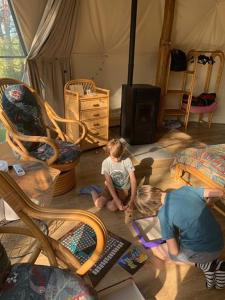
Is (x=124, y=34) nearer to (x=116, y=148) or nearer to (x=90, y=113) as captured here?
(x=90, y=113)

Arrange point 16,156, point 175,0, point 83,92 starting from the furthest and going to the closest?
point 175,0
point 83,92
point 16,156

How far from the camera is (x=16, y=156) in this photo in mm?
2186

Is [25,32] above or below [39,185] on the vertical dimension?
above

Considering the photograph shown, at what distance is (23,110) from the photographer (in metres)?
2.29

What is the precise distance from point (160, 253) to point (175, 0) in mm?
3534

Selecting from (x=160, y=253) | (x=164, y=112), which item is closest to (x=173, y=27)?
(x=164, y=112)

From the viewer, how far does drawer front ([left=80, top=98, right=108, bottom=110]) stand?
2.97m

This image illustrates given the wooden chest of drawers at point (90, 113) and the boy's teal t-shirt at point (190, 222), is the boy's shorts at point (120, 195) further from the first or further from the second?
the wooden chest of drawers at point (90, 113)

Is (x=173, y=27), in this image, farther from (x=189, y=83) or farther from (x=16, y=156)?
(x=16, y=156)

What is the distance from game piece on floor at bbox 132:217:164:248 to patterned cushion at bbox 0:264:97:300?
879 millimetres

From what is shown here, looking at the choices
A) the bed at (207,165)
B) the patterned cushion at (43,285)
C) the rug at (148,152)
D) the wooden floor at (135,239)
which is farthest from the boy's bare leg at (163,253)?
the rug at (148,152)

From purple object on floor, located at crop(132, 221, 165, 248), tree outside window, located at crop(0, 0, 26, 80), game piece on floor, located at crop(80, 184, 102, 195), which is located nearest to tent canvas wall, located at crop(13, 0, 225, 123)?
tree outside window, located at crop(0, 0, 26, 80)

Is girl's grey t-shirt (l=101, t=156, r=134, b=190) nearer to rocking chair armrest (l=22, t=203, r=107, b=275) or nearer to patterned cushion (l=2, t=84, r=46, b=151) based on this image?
patterned cushion (l=2, t=84, r=46, b=151)

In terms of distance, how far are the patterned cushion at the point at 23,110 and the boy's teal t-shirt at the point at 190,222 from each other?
139cm
